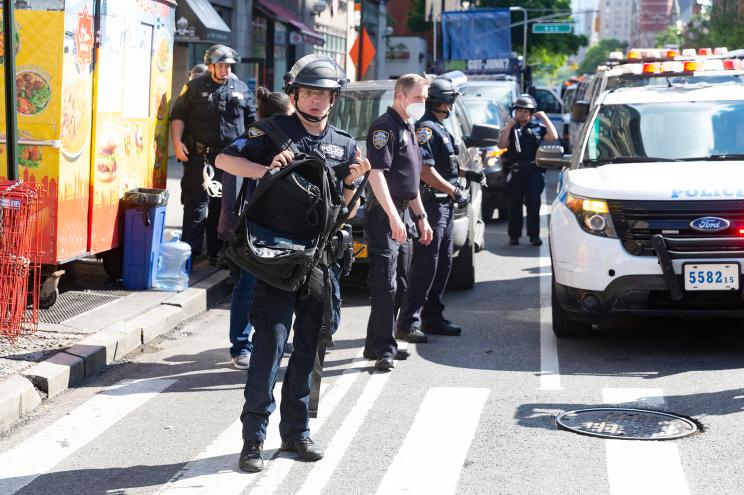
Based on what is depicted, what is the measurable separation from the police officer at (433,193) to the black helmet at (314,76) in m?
2.85

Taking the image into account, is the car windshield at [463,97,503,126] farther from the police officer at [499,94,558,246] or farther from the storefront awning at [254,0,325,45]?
the storefront awning at [254,0,325,45]

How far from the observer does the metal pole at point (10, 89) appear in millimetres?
8195

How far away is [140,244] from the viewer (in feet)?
33.1

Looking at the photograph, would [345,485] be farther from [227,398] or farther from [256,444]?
[227,398]

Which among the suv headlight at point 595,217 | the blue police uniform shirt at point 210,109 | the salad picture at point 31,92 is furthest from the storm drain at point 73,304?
the suv headlight at point 595,217

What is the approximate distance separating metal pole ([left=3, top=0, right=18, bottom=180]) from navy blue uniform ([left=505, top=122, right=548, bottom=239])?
23.3ft

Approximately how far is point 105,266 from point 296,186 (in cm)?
522

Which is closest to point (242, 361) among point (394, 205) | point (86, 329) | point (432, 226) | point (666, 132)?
point (86, 329)

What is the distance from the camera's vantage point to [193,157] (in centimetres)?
1141

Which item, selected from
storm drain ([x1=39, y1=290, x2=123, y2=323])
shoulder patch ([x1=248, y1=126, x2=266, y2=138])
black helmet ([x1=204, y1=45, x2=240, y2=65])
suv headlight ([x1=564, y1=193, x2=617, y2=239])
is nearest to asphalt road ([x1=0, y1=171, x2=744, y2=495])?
storm drain ([x1=39, y1=290, x2=123, y2=323])

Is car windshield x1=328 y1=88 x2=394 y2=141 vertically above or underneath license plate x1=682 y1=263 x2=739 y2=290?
above

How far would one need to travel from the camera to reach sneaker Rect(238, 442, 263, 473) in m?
5.64

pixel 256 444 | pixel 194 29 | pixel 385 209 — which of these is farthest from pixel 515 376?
pixel 194 29

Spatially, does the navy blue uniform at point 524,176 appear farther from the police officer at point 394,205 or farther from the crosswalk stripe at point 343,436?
the crosswalk stripe at point 343,436
